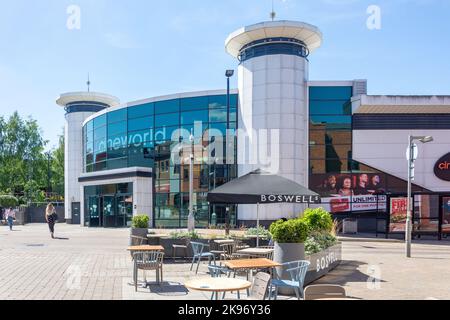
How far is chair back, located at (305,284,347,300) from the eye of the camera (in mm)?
5262

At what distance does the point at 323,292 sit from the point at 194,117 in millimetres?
26057

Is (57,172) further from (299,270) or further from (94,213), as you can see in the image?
(299,270)

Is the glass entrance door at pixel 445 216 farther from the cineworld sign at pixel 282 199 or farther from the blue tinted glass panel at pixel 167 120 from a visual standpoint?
the blue tinted glass panel at pixel 167 120

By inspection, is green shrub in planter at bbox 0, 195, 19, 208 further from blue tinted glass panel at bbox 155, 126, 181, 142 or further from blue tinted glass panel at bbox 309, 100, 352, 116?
blue tinted glass panel at bbox 309, 100, 352, 116

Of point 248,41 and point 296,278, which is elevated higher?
point 248,41

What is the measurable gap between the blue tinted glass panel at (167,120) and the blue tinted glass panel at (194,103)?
84 centimetres

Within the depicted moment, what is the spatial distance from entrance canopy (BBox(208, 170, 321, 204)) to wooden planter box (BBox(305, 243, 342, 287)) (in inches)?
60.2

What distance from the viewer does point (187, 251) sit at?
14.5 metres

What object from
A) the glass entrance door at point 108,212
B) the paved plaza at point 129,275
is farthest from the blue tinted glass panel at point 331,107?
the glass entrance door at point 108,212

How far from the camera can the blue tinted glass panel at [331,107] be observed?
28.6 metres

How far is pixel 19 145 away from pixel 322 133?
46.0 meters

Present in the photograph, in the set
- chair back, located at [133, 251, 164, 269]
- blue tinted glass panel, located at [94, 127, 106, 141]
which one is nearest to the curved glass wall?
blue tinted glass panel, located at [94, 127, 106, 141]
